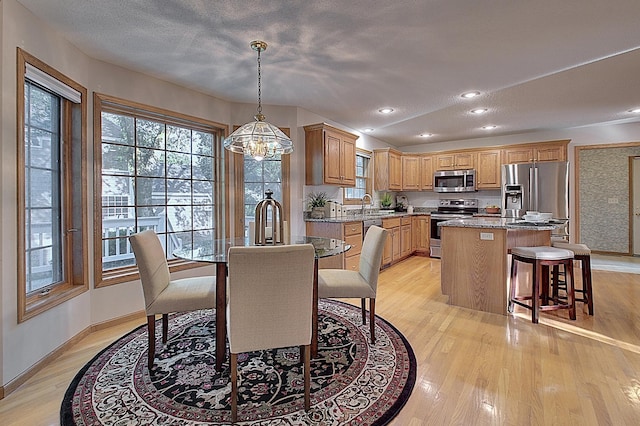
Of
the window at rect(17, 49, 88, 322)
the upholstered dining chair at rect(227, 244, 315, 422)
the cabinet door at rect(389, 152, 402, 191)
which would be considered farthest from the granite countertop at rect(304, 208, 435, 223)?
Result: the window at rect(17, 49, 88, 322)

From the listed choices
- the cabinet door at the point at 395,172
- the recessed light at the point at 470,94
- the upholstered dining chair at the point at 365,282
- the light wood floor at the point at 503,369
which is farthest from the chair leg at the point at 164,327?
the cabinet door at the point at 395,172

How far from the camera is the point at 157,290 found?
218 cm

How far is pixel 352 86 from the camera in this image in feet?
11.4

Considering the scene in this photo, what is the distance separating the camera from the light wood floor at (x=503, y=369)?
1665 millimetres

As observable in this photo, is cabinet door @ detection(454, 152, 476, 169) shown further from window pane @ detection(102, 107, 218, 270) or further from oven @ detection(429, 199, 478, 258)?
window pane @ detection(102, 107, 218, 270)

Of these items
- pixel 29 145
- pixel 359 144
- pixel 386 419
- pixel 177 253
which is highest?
pixel 359 144

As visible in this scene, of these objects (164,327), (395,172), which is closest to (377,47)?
(164,327)

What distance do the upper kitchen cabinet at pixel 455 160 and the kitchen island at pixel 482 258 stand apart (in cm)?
295

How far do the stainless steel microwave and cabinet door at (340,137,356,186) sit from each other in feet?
7.96

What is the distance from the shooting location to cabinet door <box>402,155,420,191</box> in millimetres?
6723

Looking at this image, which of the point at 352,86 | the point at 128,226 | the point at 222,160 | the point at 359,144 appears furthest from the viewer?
the point at 359,144

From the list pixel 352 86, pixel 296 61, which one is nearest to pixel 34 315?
pixel 296 61

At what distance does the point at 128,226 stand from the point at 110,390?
174 centimetres

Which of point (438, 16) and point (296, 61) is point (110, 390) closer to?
point (296, 61)
